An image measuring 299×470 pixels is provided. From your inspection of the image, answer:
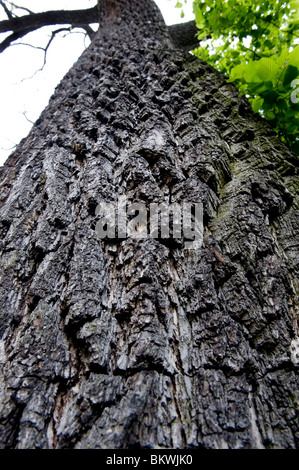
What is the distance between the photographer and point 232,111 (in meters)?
1.62

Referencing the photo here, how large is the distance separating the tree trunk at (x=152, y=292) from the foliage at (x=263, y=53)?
5.7 inches

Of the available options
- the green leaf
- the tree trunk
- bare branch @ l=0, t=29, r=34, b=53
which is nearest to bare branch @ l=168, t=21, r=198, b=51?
bare branch @ l=0, t=29, r=34, b=53

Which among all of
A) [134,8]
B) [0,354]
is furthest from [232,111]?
[134,8]

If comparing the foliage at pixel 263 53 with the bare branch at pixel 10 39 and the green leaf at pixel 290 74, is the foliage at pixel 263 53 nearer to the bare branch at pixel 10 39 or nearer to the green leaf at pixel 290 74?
the green leaf at pixel 290 74

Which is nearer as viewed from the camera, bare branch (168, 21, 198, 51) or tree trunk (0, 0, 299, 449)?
tree trunk (0, 0, 299, 449)

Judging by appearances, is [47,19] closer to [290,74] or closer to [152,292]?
[290,74]

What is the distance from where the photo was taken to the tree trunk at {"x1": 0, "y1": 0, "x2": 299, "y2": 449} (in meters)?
0.65

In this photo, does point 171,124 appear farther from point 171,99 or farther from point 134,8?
point 134,8

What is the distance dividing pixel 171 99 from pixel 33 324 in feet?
4.97

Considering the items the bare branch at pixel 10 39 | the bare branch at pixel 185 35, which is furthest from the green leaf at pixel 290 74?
the bare branch at pixel 10 39

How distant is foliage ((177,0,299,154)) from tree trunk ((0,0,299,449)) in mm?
145

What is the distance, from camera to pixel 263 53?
6.44ft

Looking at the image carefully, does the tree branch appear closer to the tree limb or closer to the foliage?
the tree limb
